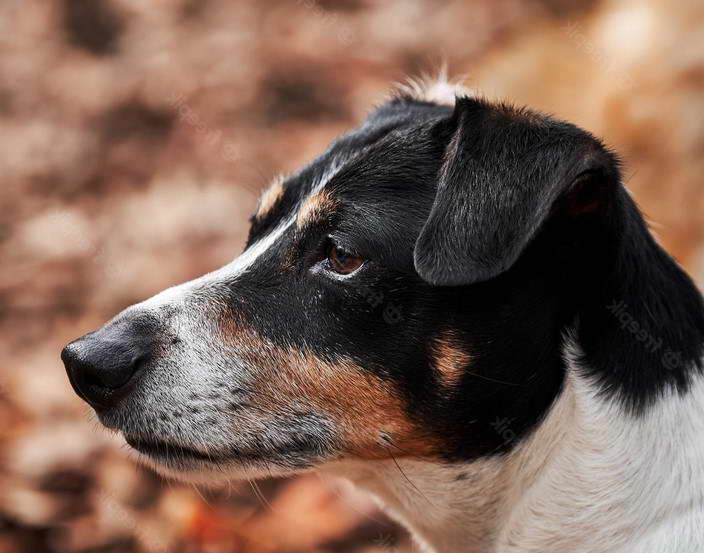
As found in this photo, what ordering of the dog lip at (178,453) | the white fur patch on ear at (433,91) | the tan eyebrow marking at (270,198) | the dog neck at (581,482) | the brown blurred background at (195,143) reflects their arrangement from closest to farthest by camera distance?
1. the dog neck at (581,482)
2. the dog lip at (178,453)
3. the tan eyebrow marking at (270,198)
4. the white fur patch on ear at (433,91)
5. the brown blurred background at (195,143)

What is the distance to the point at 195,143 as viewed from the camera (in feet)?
20.9

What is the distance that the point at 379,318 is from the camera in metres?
2.69

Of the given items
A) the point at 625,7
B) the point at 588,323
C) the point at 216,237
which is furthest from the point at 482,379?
the point at 625,7

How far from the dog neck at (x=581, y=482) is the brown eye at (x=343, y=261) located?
0.60 meters

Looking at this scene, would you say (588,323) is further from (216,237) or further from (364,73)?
(364,73)

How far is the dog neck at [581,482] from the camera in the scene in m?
2.54

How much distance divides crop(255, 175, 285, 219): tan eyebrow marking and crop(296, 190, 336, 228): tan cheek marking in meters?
0.29

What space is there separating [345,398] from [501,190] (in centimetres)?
74

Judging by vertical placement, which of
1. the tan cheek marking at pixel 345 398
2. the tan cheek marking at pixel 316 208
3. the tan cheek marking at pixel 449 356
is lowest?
the tan cheek marking at pixel 345 398

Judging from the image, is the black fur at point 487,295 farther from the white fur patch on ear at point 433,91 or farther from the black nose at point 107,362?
the white fur patch on ear at point 433,91

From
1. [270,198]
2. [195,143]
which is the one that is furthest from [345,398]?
[195,143]

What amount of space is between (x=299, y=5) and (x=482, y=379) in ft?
16.4

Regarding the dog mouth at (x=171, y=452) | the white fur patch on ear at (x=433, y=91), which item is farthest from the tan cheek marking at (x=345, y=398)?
the white fur patch on ear at (x=433, y=91)

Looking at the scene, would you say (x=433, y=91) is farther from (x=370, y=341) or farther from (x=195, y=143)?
(x=195, y=143)
